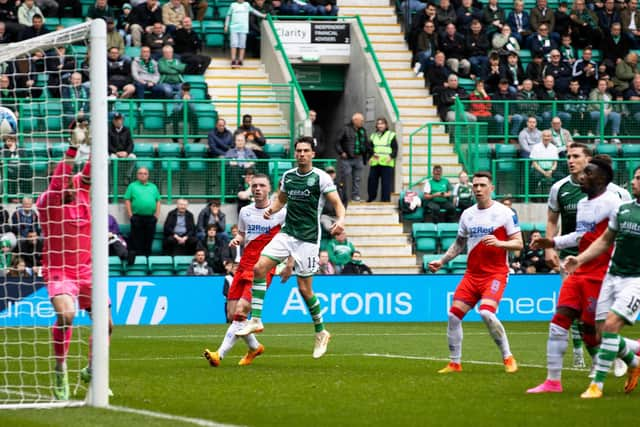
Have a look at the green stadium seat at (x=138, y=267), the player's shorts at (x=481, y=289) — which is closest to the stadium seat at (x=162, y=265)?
the green stadium seat at (x=138, y=267)

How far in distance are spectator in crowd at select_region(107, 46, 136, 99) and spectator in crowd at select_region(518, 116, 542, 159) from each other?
878 cm

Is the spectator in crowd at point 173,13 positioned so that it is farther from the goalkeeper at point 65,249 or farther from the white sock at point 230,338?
the goalkeeper at point 65,249

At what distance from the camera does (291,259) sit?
50.5 ft

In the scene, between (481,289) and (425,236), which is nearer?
(481,289)

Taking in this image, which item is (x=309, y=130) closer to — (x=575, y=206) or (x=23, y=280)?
(x=23, y=280)

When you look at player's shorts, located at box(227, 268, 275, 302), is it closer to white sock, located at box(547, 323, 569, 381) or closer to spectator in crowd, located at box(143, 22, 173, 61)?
white sock, located at box(547, 323, 569, 381)

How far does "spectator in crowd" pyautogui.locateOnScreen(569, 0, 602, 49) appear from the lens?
108ft

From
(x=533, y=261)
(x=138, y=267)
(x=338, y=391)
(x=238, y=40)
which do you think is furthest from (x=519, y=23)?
(x=338, y=391)

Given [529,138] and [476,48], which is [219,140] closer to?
[529,138]

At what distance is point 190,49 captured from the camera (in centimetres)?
3008

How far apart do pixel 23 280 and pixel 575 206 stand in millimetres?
9322

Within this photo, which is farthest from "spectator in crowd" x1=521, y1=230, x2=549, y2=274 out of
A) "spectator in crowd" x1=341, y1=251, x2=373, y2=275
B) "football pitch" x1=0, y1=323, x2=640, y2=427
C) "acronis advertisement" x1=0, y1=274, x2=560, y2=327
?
"football pitch" x1=0, y1=323, x2=640, y2=427

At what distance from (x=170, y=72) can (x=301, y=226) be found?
1421 centimetres

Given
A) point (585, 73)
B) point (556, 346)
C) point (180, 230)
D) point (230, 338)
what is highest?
point (585, 73)
